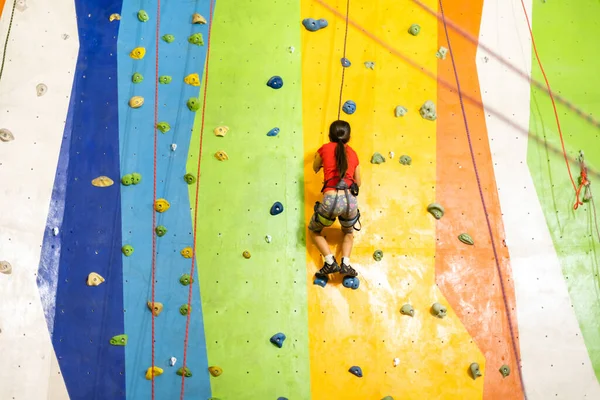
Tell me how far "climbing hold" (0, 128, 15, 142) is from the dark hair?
163cm

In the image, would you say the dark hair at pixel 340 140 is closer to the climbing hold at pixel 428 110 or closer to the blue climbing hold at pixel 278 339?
the climbing hold at pixel 428 110

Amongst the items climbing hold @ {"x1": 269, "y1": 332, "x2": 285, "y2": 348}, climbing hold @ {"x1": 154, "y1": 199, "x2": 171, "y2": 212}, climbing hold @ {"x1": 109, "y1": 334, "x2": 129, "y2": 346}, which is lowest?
climbing hold @ {"x1": 109, "y1": 334, "x2": 129, "y2": 346}

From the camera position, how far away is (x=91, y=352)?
2.97 metres

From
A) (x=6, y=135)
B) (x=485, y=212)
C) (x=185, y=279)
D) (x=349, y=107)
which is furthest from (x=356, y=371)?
(x=6, y=135)

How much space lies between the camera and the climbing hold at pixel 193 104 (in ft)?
10.5

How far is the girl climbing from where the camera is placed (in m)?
2.79

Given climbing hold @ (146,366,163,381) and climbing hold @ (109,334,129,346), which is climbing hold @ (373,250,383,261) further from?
climbing hold @ (109,334,129,346)

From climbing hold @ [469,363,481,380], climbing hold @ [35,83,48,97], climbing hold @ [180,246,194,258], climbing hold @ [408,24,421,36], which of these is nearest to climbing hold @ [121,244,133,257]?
climbing hold @ [180,246,194,258]

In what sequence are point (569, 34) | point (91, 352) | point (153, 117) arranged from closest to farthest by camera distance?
1. point (91, 352)
2. point (153, 117)
3. point (569, 34)

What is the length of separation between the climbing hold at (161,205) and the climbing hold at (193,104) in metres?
0.51

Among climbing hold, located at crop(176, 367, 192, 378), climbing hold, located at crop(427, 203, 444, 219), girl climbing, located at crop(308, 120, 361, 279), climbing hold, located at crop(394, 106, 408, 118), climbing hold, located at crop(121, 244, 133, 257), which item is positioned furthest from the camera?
climbing hold, located at crop(394, 106, 408, 118)

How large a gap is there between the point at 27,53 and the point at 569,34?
118 inches

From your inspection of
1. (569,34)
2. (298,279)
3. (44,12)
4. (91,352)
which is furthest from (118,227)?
(569,34)

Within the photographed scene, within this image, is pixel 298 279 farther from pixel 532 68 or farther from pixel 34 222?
pixel 532 68
